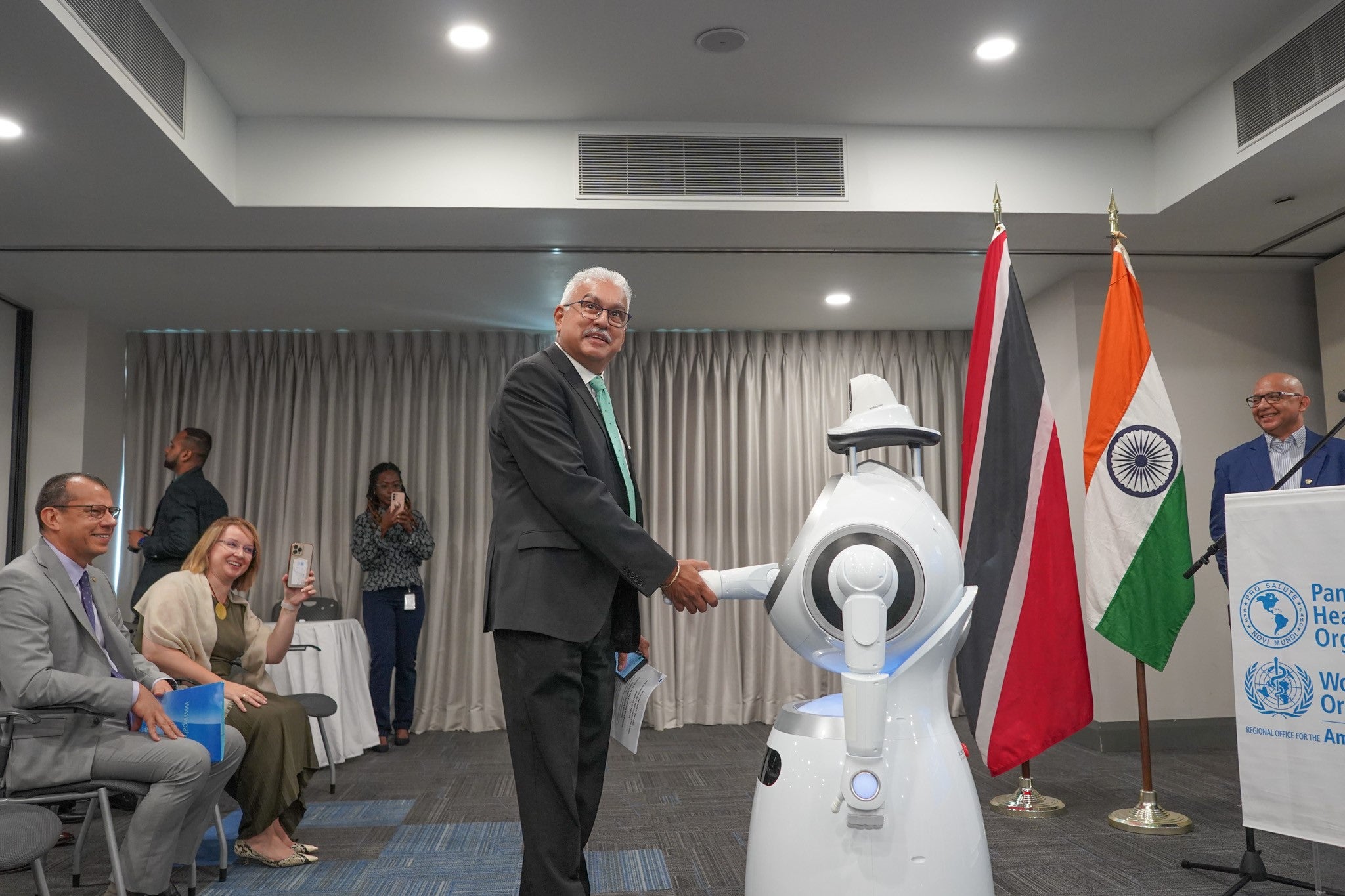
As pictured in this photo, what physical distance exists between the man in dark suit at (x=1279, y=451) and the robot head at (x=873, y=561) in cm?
266

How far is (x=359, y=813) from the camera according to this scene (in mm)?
3674

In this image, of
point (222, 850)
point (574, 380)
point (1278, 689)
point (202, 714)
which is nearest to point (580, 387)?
point (574, 380)

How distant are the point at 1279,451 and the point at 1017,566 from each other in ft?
5.47

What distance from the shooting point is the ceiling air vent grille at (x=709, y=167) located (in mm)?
3816

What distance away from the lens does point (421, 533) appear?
5.39 m

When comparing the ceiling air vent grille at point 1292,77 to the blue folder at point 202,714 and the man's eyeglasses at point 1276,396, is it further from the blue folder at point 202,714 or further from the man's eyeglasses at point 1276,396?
the blue folder at point 202,714

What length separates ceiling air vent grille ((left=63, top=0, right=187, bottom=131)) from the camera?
105 inches

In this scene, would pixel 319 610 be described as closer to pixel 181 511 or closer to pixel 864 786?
pixel 181 511

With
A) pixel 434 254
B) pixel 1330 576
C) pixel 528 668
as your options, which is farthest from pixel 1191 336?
pixel 528 668

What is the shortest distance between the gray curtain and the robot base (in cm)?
388

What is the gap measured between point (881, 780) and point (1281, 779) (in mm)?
1213

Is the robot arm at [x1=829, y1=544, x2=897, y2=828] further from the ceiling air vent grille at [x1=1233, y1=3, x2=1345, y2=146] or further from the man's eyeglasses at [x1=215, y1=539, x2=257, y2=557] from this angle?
the ceiling air vent grille at [x1=1233, y1=3, x2=1345, y2=146]

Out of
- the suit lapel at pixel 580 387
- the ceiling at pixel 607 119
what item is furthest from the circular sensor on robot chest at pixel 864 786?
the ceiling at pixel 607 119

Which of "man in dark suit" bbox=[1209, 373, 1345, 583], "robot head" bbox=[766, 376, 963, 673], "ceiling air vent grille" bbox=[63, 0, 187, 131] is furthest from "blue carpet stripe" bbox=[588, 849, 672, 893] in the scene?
"ceiling air vent grille" bbox=[63, 0, 187, 131]
